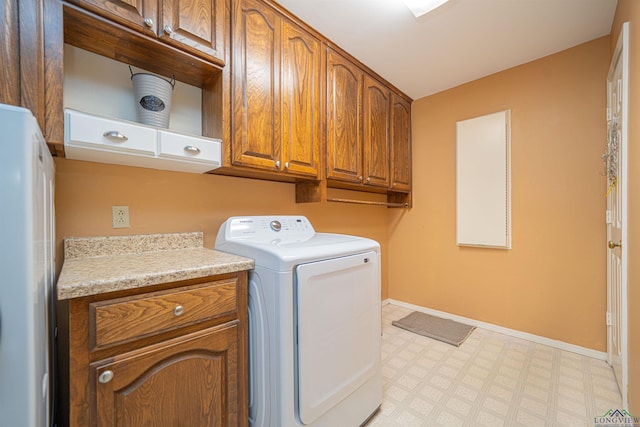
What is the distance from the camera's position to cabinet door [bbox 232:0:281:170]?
145cm

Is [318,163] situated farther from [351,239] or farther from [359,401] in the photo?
[359,401]

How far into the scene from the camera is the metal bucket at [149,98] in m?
1.30

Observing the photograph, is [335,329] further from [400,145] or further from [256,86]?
[400,145]

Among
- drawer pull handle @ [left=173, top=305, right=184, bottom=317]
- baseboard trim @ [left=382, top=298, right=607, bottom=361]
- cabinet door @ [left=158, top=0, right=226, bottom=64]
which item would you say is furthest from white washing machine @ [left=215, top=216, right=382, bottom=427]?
baseboard trim @ [left=382, top=298, right=607, bottom=361]

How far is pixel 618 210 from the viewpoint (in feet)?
5.30

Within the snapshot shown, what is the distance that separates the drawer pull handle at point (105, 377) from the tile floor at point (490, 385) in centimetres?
127

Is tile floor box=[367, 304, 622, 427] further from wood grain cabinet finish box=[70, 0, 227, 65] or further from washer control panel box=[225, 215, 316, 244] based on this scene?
wood grain cabinet finish box=[70, 0, 227, 65]

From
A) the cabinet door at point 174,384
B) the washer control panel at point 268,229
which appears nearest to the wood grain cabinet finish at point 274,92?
the washer control panel at point 268,229

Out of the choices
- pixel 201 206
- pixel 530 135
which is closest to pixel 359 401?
pixel 201 206

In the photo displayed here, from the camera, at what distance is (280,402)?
111cm

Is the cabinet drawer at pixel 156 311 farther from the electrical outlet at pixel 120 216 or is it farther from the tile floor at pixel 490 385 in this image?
the tile floor at pixel 490 385

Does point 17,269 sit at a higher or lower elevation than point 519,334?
higher

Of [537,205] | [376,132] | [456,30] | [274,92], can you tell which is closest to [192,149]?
[274,92]

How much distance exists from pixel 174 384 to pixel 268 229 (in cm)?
91
